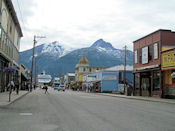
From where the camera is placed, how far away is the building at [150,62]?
106ft

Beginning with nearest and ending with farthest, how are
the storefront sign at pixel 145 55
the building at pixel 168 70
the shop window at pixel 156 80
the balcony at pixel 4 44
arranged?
the building at pixel 168 70, the balcony at pixel 4 44, the shop window at pixel 156 80, the storefront sign at pixel 145 55

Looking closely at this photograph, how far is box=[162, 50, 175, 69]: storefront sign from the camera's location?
2867cm

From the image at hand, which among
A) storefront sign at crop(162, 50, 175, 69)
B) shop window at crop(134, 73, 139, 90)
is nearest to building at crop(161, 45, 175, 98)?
storefront sign at crop(162, 50, 175, 69)

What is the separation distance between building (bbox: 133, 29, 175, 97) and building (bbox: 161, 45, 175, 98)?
0.52 m

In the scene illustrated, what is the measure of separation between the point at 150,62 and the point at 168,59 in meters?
5.52

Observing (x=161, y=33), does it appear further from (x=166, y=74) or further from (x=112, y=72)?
(x=112, y=72)

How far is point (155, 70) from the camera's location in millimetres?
33906

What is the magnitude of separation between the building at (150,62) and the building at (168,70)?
1.72 feet

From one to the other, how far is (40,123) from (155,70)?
2722 cm

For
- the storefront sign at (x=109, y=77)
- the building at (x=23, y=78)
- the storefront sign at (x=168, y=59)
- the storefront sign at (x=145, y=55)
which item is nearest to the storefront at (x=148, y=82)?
the storefront sign at (x=145, y=55)

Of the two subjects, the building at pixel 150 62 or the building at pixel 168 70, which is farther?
the building at pixel 150 62

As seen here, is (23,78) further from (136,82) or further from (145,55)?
(145,55)

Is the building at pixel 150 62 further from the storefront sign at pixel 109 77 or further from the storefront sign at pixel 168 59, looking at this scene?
the storefront sign at pixel 109 77

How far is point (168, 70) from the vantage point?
30672 millimetres
